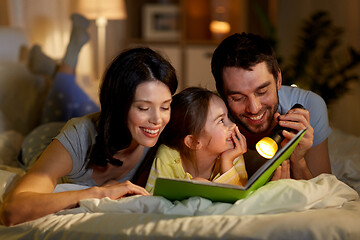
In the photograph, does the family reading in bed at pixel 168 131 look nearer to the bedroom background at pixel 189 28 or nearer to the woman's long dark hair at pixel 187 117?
the woman's long dark hair at pixel 187 117

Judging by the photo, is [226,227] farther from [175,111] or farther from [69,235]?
[175,111]

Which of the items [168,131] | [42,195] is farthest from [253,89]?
[42,195]

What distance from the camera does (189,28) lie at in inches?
184

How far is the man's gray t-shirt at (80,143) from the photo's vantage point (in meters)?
1.41

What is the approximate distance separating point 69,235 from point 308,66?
2876 mm

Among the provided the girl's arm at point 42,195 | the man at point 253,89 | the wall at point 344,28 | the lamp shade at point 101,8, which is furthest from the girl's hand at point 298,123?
the lamp shade at point 101,8

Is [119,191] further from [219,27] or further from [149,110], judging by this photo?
[219,27]

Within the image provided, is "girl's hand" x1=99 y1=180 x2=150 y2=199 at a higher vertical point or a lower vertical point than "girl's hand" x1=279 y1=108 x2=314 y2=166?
lower

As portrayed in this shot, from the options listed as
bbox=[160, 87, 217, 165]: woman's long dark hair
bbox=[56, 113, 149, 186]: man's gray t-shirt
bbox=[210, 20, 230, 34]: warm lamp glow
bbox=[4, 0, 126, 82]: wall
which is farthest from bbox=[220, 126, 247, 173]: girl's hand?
bbox=[210, 20, 230, 34]: warm lamp glow

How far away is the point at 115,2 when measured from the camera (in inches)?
157

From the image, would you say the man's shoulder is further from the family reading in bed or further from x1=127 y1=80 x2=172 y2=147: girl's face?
x1=127 y1=80 x2=172 y2=147: girl's face

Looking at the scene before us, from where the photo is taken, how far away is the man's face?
143 centimetres

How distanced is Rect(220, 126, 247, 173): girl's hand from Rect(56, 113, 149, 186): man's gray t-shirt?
421 mm

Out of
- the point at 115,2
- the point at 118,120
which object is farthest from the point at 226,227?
the point at 115,2
